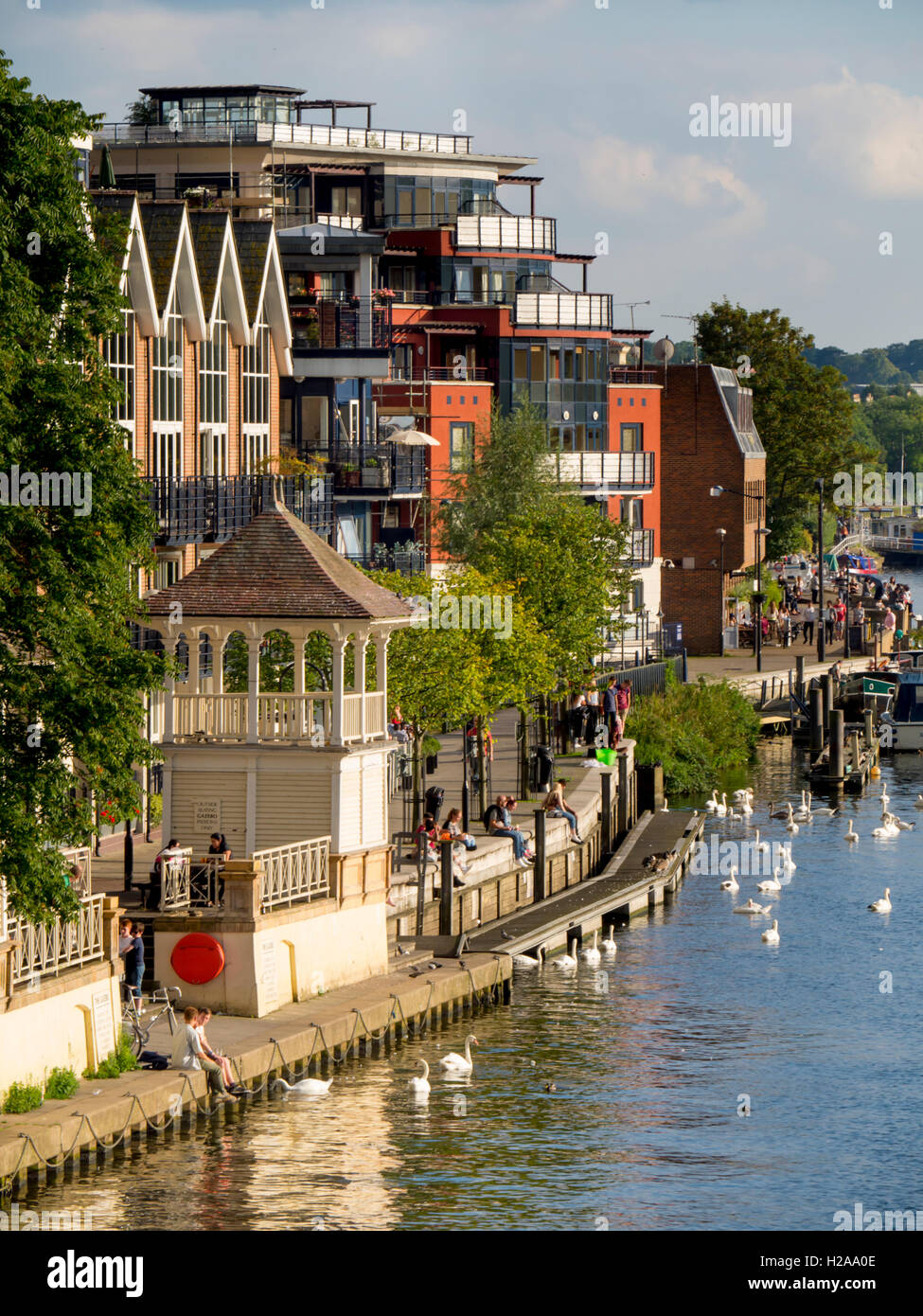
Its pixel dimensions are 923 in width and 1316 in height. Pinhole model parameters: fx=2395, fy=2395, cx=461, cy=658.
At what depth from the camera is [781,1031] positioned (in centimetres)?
4231

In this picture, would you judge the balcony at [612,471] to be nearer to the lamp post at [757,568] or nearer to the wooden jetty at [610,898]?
the lamp post at [757,568]

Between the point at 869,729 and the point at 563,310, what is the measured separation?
21543mm

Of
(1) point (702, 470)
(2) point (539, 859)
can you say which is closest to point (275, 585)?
(2) point (539, 859)

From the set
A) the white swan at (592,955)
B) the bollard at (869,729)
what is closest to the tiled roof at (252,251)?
the white swan at (592,955)

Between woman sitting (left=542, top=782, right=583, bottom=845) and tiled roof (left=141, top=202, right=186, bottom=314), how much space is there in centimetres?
1474

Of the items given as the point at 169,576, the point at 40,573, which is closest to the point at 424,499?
the point at 169,576

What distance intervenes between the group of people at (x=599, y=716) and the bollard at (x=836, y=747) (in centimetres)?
844

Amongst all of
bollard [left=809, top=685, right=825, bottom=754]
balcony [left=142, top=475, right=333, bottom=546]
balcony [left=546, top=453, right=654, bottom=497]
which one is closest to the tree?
balcony [left=142, top=475, right=333, bottom=546]

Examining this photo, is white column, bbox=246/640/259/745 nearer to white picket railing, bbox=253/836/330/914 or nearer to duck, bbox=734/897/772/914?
white picket railing, bbox=253/836/330/914

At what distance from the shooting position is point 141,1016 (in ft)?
111

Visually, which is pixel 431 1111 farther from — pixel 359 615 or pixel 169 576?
pixel 169 576

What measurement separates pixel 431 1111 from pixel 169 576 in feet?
72.9

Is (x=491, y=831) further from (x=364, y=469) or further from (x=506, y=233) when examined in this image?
(x=506, y=233)
